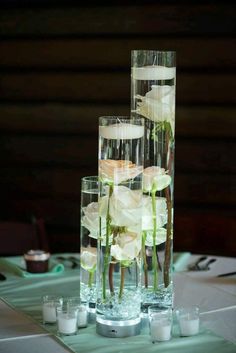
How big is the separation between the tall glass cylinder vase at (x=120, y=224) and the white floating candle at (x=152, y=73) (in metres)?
0.16

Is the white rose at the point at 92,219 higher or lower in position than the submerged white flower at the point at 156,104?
lower

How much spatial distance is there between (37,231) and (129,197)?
159 centimetres

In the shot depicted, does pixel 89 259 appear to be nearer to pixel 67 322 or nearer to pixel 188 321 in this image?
pixel 67 322

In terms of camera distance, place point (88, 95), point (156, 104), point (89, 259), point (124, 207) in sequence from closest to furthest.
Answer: point (124, 207) < point (156, 104) < point (89, 259) < point (88, 95)

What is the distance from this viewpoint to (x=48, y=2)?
529 centimetres

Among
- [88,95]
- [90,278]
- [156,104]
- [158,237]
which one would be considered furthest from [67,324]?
[88,95]

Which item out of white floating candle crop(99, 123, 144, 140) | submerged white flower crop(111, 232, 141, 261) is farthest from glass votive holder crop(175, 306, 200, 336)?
white floating candle crop(99, 123, 144, 140)

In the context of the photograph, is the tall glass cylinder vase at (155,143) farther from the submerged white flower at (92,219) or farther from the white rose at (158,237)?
the submerged white flower at (92,219)

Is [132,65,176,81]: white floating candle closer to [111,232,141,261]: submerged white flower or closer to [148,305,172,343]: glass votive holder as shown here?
[111,232,141,261]: submerged white flower

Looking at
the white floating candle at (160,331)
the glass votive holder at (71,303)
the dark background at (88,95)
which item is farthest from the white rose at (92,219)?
the dark background at (88,95)

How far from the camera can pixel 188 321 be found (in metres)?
2.45

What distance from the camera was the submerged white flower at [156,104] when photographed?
2.49 metres

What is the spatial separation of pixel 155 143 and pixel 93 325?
0.58 metres

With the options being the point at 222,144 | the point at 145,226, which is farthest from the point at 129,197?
the point at 222,144
